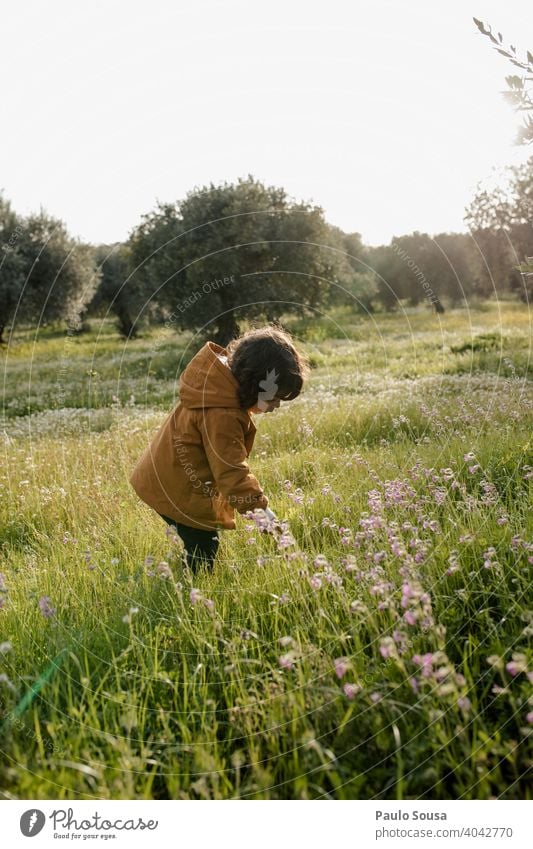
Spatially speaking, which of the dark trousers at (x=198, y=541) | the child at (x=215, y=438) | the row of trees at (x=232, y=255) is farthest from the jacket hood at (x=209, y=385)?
the row of trees at (x=232, y=255)

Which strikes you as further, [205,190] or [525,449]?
[205,190]

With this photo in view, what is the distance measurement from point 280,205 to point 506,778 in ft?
57.0

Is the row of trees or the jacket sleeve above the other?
the row of trees

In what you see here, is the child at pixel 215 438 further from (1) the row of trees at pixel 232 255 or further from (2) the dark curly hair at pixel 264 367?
(1) the row of trees at pixel 232 255

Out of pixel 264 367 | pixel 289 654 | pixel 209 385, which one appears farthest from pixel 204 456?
pixel 289 654

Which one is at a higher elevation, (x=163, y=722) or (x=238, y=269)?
(x=238, y=269)

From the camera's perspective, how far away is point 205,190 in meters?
18.3

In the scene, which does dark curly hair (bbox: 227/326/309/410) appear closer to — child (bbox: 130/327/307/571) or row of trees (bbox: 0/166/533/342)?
child (bbox: 130/327/307/571)

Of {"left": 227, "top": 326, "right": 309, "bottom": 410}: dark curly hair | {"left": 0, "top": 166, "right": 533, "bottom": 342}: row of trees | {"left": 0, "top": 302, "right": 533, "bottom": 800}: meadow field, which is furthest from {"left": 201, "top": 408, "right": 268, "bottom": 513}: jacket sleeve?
{"left": 0, "top": 166, "right": 533, "bottom": 342}: row of trees

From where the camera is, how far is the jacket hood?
3.93 meters

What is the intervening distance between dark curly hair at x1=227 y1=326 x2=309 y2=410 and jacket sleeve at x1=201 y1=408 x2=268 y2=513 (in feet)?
0.59
